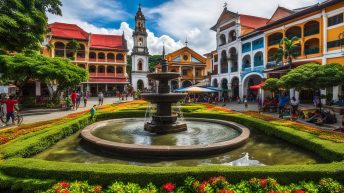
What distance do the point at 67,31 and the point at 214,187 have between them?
163ft

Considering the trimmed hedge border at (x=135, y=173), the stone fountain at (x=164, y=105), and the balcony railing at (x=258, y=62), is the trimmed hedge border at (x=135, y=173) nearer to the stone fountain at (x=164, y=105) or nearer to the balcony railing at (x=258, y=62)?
the stone fountain at (x=164, y=105)

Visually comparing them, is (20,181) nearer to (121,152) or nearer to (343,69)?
(121,152)

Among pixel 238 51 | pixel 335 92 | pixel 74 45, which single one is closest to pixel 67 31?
pixel 74 45

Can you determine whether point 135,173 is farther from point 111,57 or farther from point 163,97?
point 111,57

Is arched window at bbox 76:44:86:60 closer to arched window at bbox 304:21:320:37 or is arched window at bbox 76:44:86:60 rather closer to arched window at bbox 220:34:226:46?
arched window at bbox 220:34:226:46

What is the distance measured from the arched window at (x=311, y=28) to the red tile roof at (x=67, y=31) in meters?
39.5

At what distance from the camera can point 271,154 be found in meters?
7.74

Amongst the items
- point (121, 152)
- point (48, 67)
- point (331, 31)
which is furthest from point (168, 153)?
point (331, 31)

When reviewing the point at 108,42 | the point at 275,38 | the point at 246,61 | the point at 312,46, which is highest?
the point at 108,42

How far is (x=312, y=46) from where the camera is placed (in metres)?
26.1

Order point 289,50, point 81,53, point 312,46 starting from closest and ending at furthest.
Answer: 1. point 289,50
2. point 312,46
3. point 81,53

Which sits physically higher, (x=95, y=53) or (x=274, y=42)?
(x=95, y=53)

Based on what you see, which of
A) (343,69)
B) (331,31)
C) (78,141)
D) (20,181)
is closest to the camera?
(20,181)

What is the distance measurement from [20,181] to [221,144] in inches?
219
